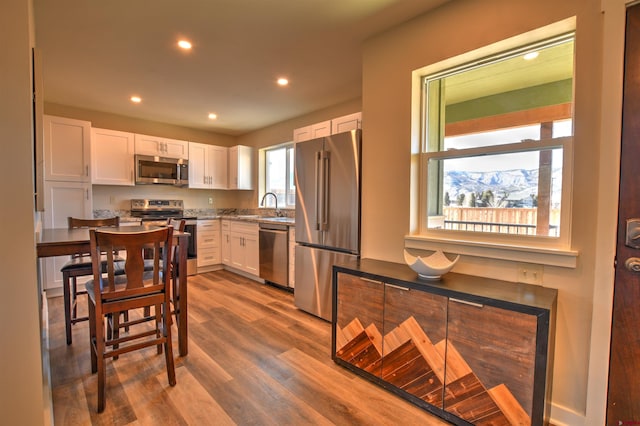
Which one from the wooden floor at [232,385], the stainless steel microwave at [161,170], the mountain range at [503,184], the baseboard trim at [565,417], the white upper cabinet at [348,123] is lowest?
the wooden floor at [232,385]

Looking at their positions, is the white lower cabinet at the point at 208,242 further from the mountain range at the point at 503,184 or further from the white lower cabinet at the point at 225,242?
the mountain range at the point at 503,184

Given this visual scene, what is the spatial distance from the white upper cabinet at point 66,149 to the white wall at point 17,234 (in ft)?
9.42

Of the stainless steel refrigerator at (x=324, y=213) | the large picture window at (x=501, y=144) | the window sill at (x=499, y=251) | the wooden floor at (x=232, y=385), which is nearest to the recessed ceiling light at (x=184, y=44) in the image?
the stainless steel refrigerator at (x=324, y=213)

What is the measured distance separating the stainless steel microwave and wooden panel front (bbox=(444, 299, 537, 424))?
14.6 ft

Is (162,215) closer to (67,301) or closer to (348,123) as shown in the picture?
(67,301)

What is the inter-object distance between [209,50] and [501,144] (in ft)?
8.09

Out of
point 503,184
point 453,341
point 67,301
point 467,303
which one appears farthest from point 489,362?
point 67,301

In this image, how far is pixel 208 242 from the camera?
15.8 ft

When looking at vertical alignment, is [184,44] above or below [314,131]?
above

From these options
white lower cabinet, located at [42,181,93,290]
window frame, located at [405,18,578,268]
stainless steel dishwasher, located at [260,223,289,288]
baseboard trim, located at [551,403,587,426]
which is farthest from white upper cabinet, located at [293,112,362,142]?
white lower cabinet, located at [42,181,93,290]

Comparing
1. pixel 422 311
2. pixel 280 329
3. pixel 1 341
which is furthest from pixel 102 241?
pixel 422 311

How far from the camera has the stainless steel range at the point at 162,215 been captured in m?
4.60

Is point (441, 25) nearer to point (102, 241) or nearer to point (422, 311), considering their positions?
point (422, 311)

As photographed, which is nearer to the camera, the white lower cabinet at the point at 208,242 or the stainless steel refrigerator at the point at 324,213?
the stainless steel refrigerator at the point at 324,213
